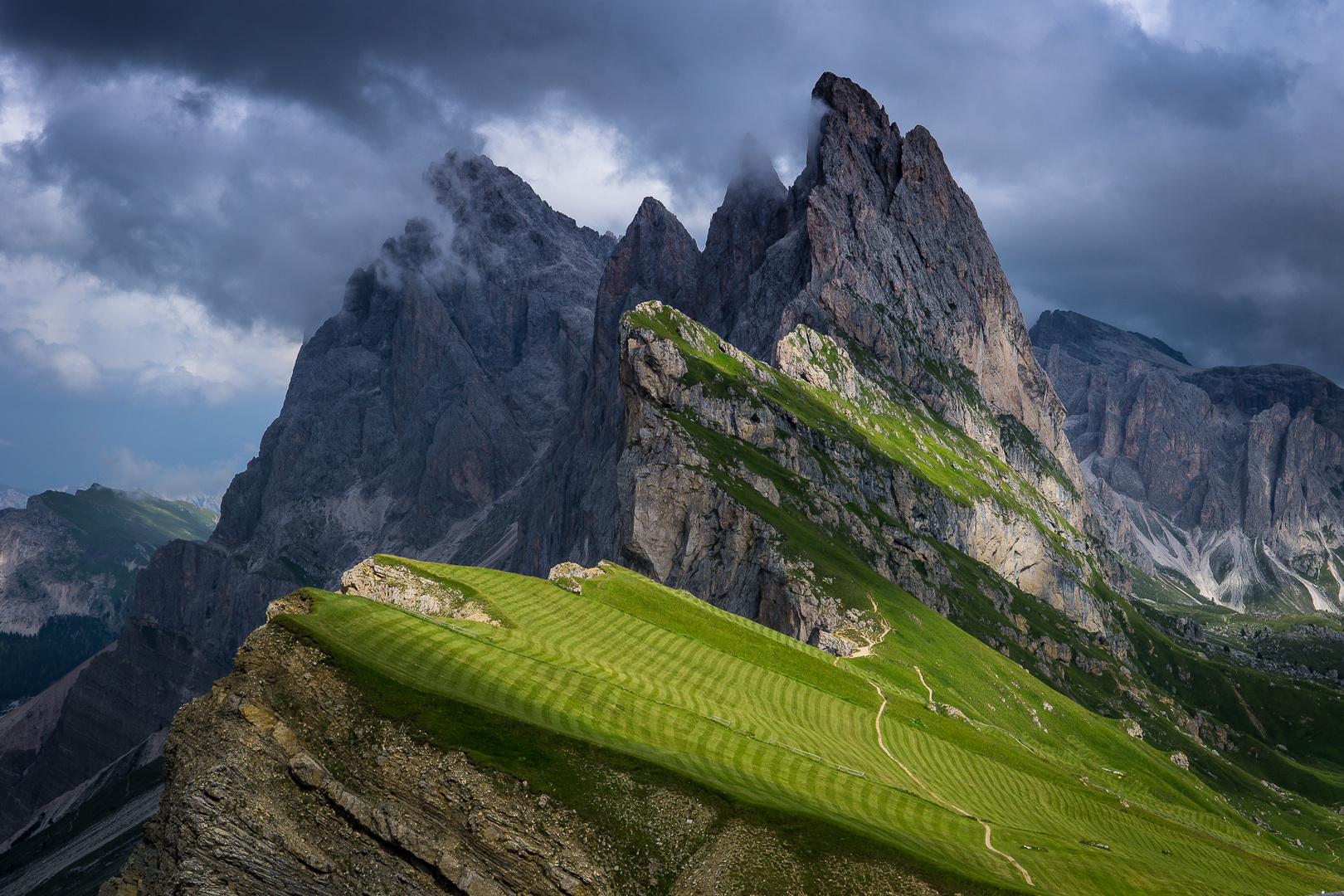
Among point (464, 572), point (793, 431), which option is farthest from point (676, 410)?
point (464, 572)

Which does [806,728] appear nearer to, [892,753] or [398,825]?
[892,753]

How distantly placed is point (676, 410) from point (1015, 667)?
73.5m

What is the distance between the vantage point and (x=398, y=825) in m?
33.3

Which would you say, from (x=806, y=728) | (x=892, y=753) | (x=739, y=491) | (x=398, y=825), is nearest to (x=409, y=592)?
(x=398, y=825)

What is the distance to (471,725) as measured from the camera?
3778 cm

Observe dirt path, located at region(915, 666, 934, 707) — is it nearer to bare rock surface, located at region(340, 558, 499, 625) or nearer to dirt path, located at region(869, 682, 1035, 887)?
dirt path, located at region(869, 682, 1035, 887)

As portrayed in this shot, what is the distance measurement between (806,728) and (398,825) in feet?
120

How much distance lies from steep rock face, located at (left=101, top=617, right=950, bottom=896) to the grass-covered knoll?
2086 millimetres

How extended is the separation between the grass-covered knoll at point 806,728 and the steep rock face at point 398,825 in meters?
2.09

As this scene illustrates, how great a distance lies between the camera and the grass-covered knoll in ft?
139

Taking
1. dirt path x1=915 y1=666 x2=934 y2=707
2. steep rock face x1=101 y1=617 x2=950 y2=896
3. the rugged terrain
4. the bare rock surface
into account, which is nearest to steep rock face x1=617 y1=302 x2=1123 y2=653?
dirt path x1=915 y1=666 x2=934 y2=707

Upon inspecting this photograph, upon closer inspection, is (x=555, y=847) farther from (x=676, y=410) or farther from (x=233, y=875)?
(x=676, y=410)

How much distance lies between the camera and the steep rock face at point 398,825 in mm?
32344

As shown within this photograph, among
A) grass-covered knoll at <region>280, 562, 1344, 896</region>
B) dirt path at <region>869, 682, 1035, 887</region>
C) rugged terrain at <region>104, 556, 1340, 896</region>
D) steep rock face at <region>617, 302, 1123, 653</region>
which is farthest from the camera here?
steep rock face at <region>617, 302, 1123, 653</region>
